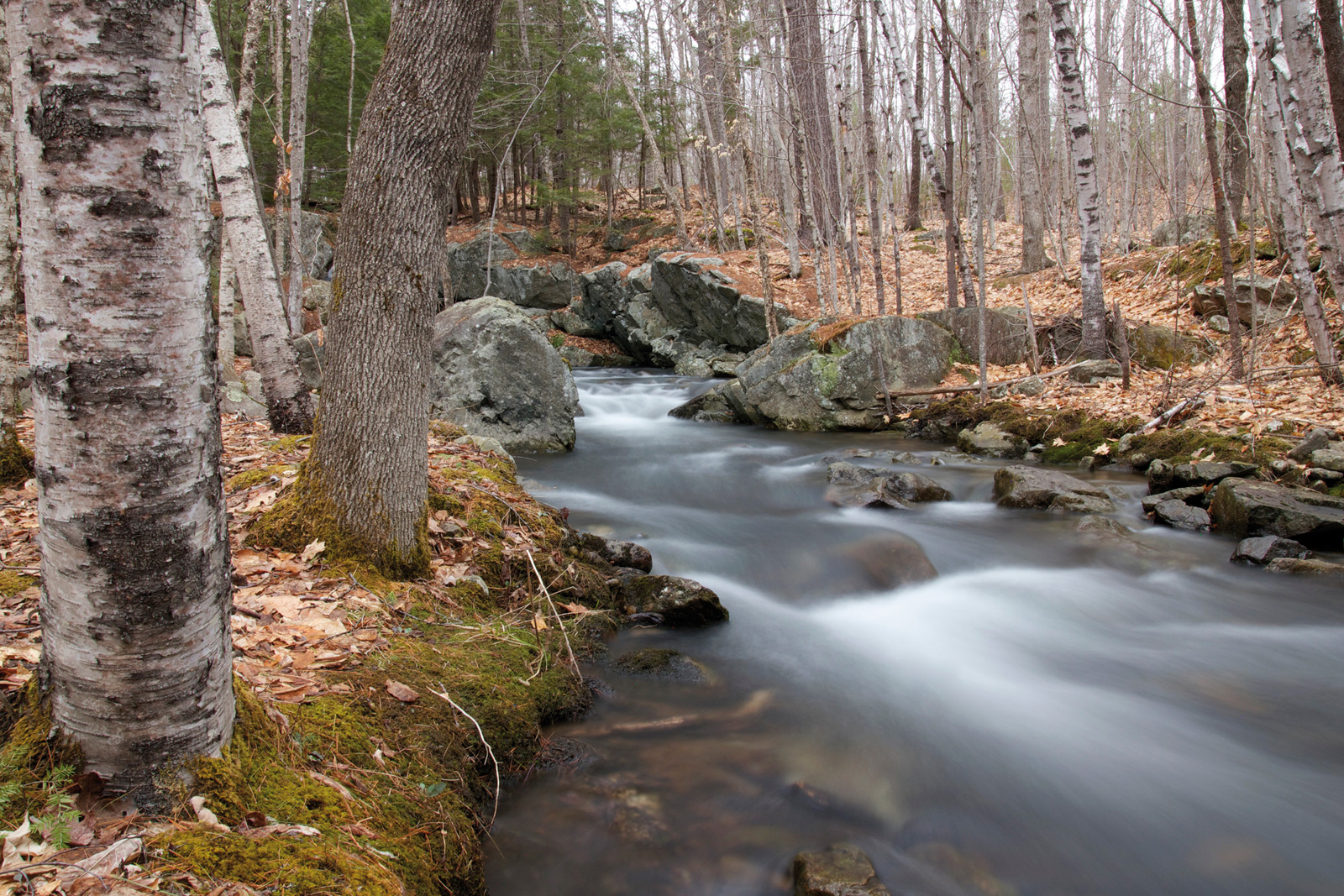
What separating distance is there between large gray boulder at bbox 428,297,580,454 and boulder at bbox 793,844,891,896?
23.7 feet

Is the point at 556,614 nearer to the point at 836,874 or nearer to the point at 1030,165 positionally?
the point at 836,874

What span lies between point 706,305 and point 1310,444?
1166 centimetres

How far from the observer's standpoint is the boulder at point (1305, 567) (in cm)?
552

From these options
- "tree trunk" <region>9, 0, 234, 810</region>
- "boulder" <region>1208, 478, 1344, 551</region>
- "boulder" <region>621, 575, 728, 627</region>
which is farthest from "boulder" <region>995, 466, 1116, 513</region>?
"tree trunk" <region>9, 0, 234, 810</region>

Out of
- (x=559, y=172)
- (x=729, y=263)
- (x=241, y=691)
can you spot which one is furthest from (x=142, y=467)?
(x=559, y=172)

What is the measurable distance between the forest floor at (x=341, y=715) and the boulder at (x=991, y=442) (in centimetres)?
647

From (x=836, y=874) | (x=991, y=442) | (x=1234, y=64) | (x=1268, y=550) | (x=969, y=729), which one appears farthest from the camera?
(x=991, y=442)

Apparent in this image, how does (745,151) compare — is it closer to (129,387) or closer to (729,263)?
(729,263)

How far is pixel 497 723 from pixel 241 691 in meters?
1.25

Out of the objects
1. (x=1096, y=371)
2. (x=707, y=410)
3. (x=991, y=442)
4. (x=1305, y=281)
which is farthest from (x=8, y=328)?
(x=1096, y=371)

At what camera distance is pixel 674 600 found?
501cm

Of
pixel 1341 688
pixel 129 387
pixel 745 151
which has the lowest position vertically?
pixel 1341 688

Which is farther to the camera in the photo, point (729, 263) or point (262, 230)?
point (729, 263)

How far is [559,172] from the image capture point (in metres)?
23.8
